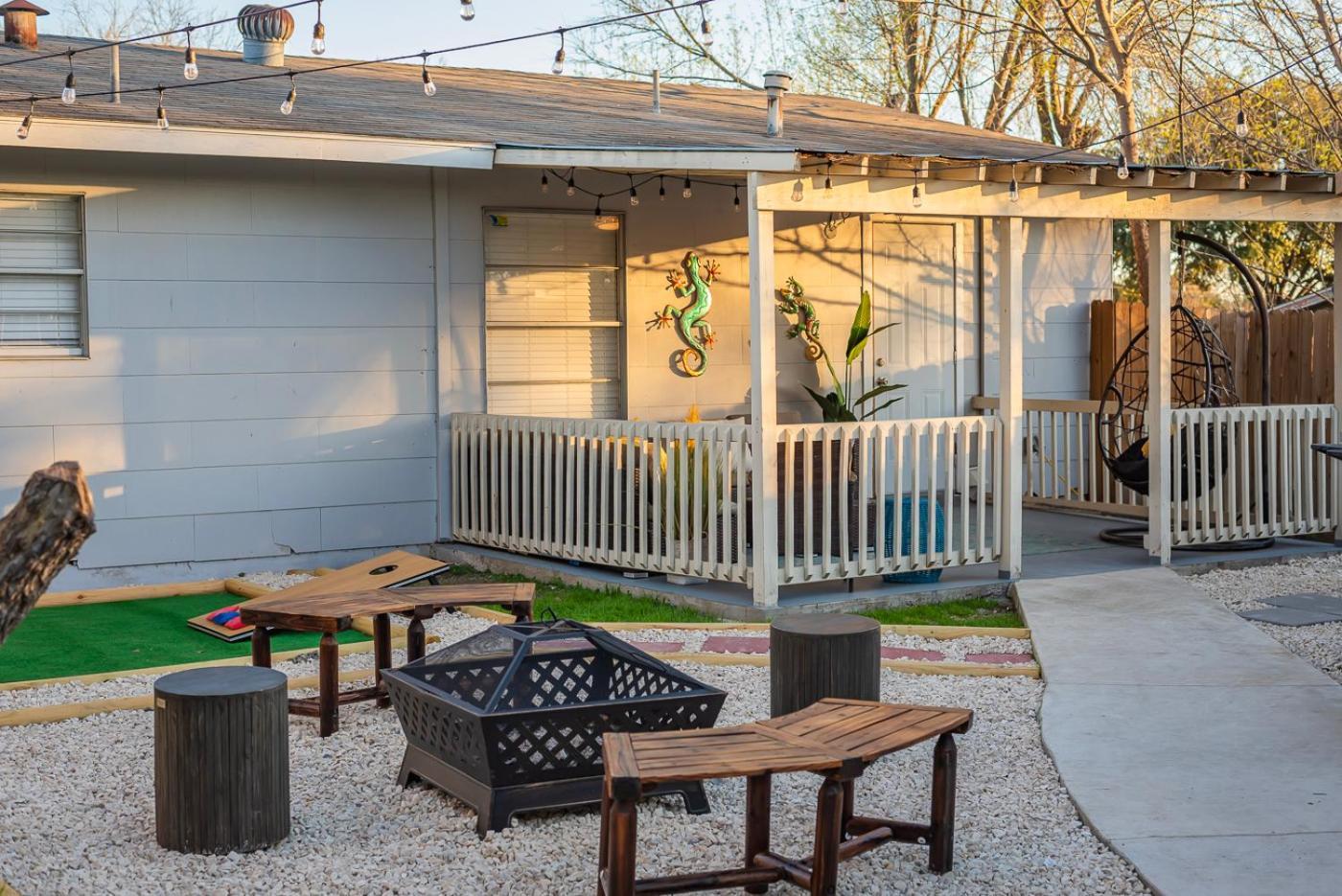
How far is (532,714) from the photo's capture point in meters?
4.77

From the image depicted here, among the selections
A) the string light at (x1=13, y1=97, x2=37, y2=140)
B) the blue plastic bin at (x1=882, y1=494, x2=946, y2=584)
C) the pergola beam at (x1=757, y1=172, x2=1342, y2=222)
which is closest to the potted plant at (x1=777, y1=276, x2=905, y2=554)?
the blue plastic bin at (x1=882, y1=494, x2=946, y2=584)

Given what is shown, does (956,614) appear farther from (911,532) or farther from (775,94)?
(775,94)

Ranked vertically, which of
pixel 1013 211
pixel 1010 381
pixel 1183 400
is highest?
pixel 1013 211

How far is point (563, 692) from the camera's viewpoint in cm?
532

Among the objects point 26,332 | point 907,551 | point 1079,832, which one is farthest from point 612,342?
point 1079,832

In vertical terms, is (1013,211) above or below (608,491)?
above

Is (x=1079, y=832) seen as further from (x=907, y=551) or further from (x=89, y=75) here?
(x=89, y=75)

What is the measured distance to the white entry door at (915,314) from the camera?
1223 centimetres

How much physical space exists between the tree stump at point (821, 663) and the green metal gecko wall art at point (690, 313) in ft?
18.3

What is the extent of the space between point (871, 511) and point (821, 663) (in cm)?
355

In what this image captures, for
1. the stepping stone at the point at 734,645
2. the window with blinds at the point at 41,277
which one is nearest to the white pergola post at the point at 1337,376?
the stepping stone at the point at 734,645

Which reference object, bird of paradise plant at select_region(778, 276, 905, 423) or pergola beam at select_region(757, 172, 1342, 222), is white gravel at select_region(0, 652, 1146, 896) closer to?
pergola beam at select_region(757, 172, 1342, 222)

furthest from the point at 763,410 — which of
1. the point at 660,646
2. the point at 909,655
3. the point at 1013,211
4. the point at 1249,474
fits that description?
the point at 1249,474

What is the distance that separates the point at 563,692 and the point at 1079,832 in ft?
6.07
